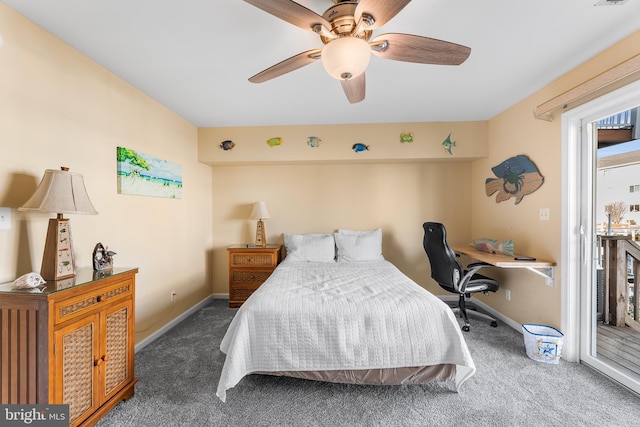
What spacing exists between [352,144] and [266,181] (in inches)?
51.9

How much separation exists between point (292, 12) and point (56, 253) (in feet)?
5.79

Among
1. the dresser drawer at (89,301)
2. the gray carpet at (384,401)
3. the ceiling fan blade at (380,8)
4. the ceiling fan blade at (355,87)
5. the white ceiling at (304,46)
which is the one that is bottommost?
the gray carpet at (384,401)

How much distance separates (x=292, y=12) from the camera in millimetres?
1193

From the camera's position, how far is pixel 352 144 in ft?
11.2

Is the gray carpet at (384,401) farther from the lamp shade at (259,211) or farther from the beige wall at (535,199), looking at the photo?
the lamp shade at (259,211)

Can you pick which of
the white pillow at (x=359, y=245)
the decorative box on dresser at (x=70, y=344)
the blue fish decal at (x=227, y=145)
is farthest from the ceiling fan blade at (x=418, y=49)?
the blue fish decal at (x=227, y=145)

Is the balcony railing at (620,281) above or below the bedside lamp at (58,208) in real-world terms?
below

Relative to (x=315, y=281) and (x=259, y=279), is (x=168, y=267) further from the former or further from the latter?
(x=315, y=281)

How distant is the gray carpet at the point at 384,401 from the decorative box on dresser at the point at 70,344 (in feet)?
0.87

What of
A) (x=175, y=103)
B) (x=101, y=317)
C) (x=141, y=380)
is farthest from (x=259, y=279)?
(x=175, y=103)

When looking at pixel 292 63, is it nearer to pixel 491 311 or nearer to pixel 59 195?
pixel 59 195

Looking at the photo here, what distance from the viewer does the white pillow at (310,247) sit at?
3307 millimetres

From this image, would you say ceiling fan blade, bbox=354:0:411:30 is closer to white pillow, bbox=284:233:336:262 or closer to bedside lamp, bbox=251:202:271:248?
white pillow, bbox=284:233:336:262

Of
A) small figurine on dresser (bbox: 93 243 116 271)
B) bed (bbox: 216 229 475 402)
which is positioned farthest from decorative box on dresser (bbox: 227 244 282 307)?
small figurine on dresser (bbox: 93 243 116 271)
